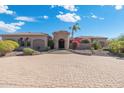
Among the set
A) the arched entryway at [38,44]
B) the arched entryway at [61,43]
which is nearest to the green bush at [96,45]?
the arched entryway at [61,43]

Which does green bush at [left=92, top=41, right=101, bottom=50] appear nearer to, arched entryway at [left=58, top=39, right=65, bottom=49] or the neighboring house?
the neighboring house

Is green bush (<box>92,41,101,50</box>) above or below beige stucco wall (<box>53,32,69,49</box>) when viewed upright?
below

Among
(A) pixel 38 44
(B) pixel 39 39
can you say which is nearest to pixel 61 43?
(B) pixel 39 39

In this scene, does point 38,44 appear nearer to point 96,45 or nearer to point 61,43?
point 61,43

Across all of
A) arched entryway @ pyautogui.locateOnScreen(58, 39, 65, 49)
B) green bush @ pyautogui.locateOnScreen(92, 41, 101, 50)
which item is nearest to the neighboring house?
arched entryway @ pyautogui.locateOnScreen(58, 39, 65, 49)

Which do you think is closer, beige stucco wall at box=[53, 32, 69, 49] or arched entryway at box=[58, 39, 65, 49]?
beige stucco wall at box=[53, 32, 69, 49]

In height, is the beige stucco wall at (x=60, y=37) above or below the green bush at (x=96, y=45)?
above

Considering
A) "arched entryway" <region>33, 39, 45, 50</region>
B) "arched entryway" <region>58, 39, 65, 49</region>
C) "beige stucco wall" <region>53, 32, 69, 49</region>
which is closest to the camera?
"beige stucco wall" <region>53, 32, 69, 49</region>

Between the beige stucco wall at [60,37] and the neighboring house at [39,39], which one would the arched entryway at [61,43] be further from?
the beige stucco wall at [60,37]

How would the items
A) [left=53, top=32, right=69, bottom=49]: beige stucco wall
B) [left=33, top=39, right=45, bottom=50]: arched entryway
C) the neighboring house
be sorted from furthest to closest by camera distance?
1. [left=33, top=39, right=45, bottom=50]: arched entryway
2. the neighboring house
3. [left=53, top=32, right=69, bottom=49]: beige stucco wall

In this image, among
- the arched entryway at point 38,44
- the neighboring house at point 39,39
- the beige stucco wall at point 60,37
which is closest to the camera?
the beige stucco wall at point 60,37

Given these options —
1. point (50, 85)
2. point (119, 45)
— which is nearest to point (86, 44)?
point (119, 45)
